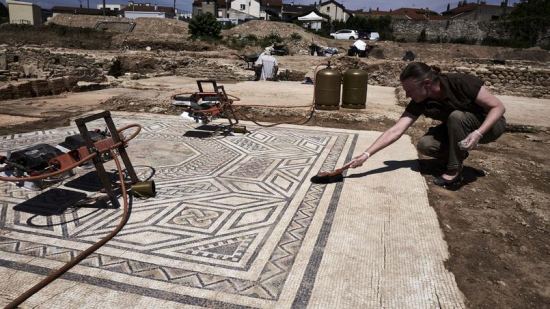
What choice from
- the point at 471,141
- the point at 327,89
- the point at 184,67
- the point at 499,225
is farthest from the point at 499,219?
the point at 184,67

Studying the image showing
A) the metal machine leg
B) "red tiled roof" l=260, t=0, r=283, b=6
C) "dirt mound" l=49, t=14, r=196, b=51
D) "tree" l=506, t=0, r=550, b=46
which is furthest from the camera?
"red tiled roof" l=260, t=0, r=283, b=6

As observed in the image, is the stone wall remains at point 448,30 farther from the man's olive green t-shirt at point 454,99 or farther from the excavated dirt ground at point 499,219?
the man's olive green t-shirt at point 454,99

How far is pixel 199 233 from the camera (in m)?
2.62

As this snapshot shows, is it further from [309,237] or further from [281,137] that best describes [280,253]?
[281,137]

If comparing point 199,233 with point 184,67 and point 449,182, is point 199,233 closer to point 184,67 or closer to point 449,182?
point 449,182

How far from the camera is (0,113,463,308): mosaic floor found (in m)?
2.04

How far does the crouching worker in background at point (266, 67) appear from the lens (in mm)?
11117

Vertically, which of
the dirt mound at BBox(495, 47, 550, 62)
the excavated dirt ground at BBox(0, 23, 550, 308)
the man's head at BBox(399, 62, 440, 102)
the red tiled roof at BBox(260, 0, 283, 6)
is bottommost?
the excavated dirt ground at BBox(0, 23, 550, 308)

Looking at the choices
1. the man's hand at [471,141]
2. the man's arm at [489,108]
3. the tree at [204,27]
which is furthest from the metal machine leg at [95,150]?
the tree at [204,27]

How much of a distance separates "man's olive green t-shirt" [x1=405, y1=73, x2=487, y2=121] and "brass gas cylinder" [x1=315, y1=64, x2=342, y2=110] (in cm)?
333

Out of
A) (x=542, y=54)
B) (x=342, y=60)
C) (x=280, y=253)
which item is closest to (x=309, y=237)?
(x=280, y=253)

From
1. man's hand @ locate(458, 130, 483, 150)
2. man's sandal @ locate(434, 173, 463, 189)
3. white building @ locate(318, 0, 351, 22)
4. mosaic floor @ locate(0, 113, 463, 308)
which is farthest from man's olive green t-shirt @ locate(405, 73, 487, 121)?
white building @ locate(318, 0, 351, 22)

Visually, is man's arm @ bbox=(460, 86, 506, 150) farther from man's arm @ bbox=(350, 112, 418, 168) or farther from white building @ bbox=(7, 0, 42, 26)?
white building @ bbox=(7, 0, 42, 26)

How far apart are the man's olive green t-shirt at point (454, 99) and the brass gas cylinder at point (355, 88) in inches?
138
